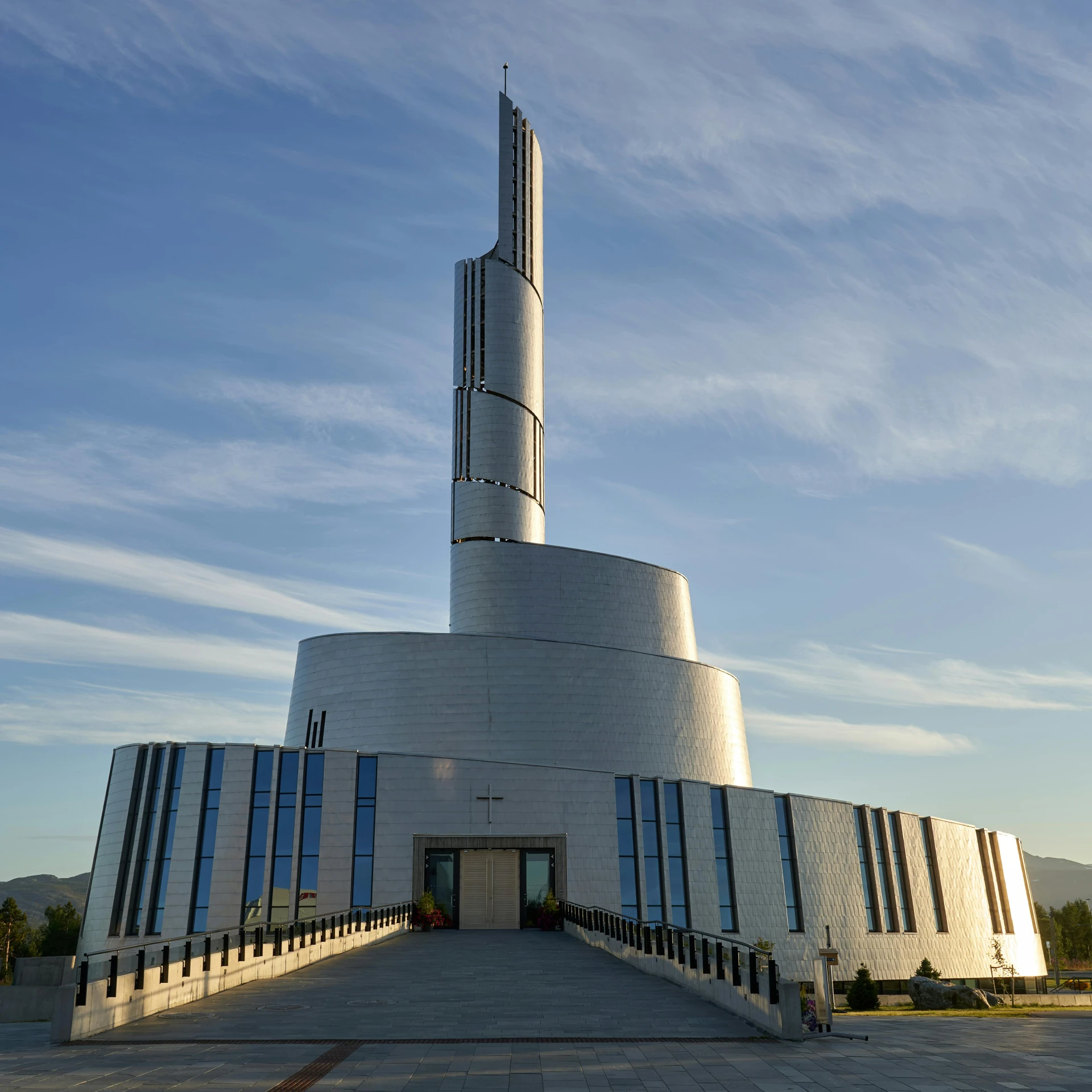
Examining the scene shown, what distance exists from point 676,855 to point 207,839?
20.8 meters

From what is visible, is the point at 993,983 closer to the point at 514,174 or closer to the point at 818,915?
the point at 818,915

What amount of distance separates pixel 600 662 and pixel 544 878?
47.9 feet

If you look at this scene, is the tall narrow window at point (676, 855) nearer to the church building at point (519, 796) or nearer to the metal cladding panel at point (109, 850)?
the church building at point (519, 796)

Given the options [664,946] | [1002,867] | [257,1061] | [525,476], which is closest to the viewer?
[257,1061]

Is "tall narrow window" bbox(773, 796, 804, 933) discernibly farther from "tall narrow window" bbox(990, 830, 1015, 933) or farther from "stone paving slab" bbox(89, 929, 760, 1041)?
"stone paving slab" bbox(89, 929, 760, 1041)

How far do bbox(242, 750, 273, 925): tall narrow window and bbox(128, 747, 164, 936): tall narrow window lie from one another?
4.50m

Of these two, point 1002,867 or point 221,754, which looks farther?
point 1002,867

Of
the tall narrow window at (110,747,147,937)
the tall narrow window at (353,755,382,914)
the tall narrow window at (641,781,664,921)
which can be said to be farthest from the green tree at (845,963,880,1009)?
the tall narrow window at (110,747,147,937)

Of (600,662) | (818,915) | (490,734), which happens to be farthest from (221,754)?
(818,915)

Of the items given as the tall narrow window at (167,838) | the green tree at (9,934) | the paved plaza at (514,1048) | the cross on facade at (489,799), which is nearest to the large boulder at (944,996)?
the paved plaza at (514,1048)

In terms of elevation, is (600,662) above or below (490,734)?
above

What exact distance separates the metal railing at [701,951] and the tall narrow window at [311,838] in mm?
17679

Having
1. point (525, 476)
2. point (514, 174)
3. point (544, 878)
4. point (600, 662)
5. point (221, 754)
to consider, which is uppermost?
point (514, 174)

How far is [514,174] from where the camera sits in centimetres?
7619
